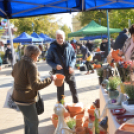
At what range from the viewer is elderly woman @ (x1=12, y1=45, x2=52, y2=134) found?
6.79ft

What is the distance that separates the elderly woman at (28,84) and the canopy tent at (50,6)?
1.81 meters

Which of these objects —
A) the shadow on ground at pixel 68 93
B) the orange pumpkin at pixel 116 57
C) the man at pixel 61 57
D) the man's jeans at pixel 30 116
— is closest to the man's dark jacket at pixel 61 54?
the man at pixel 61 57

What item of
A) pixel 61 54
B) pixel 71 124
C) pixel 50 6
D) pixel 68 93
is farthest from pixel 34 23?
pixel 71 124

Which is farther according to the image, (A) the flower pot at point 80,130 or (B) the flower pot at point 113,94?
(A) the flower pot at point 80,130

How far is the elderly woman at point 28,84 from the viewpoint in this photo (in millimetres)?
2070

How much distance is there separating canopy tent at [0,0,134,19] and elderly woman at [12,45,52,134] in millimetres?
1812

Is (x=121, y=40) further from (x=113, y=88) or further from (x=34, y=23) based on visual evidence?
(x=34, y=23)

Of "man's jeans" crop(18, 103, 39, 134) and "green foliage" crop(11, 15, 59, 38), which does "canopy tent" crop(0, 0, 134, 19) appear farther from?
"green foliage" crop(11, 15, 59, 38)

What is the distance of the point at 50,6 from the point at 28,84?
2.10m

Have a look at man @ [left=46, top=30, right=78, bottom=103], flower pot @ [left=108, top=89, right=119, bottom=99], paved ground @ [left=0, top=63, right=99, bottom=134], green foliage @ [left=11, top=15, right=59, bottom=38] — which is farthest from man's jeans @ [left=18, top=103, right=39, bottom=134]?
green foliage @ [left=11, top=15, right=59, bottom=38]

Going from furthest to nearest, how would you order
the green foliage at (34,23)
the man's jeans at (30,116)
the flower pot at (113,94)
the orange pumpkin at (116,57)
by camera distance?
the green foliage at (34,23), the orange pumpkin at (116,57), the man's jeans at (30,116), the flower pot at (113,94)

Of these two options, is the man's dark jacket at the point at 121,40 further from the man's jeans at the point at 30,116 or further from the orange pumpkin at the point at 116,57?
the man's jeans at the point at 30,116

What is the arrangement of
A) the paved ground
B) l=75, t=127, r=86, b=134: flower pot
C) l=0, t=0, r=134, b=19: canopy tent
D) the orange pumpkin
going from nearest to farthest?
the orange pumpkin, l=75, t=127, r=86, b=134: flower pot, the paved ground, l=0, t=0, r=134, b=19: canopy tent

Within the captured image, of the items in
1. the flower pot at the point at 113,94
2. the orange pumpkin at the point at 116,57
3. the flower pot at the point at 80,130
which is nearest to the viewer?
the flower pot at the point at 113,94
